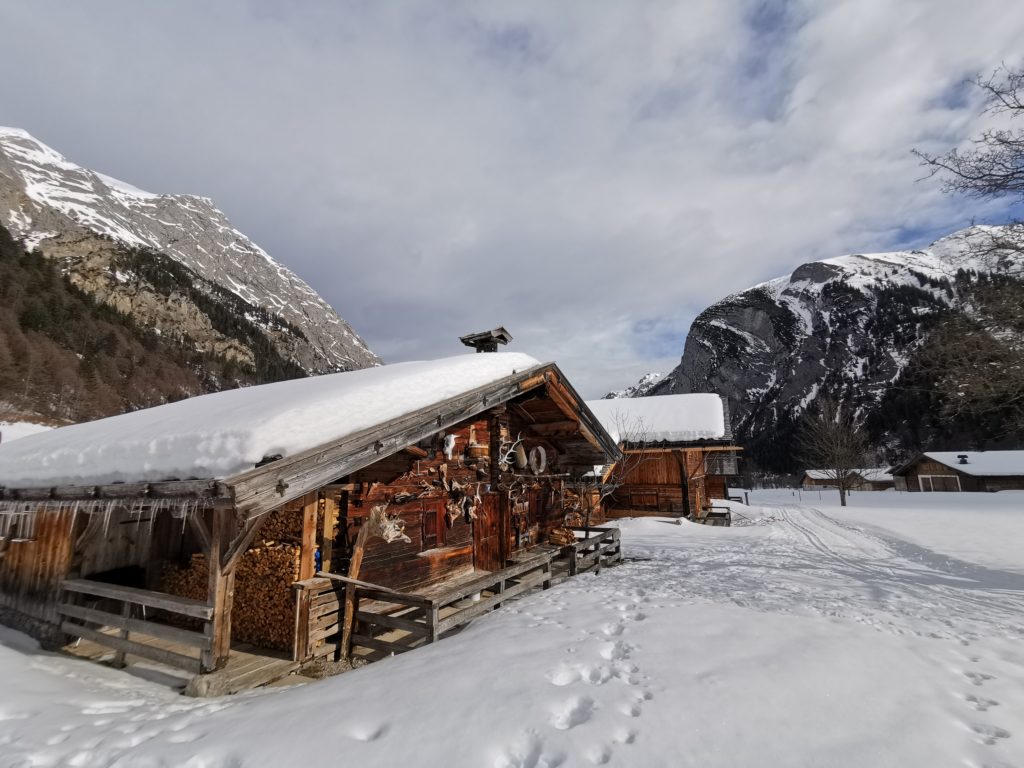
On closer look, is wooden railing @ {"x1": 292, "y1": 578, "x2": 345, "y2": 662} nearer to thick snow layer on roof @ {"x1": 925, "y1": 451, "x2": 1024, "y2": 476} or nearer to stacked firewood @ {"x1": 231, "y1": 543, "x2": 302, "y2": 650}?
stacked firewood @ {"x1": 231, "y1": 543, "x2": 302, "y2": 650}

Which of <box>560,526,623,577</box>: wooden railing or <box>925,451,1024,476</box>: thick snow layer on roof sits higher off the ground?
<box>925,451,1024,476</box>: thick snow layer on roof

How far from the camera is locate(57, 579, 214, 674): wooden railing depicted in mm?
5566

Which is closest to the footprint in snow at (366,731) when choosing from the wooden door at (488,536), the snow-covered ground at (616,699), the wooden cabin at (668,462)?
the snow-covered ground at (616,699)

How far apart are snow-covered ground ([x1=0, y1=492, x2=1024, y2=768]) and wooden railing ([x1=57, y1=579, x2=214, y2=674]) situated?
37cm

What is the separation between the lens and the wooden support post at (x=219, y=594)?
18.1 ft

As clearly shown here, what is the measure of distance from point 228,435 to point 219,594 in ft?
6.27

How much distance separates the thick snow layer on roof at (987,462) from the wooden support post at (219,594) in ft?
240

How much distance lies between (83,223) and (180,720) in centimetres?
15422

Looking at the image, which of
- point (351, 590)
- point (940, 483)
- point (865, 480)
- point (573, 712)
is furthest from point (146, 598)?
point (865, 480)

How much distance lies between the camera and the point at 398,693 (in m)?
4.52

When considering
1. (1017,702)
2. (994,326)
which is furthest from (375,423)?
(994,326)

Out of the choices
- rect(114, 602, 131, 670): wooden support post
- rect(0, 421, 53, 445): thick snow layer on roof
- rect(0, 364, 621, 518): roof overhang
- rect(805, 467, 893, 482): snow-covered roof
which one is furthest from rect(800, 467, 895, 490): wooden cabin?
rect(0, 421, 53, 445): thick snow layer on roof

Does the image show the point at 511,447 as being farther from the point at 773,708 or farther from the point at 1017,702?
the point at 1017,702

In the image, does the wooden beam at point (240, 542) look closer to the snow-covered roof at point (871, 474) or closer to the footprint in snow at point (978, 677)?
the footprint in snow at point (978, 677)
